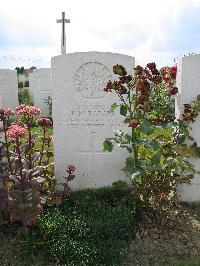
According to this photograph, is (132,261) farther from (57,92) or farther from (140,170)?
(57,92)

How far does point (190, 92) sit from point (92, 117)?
3.85 feet

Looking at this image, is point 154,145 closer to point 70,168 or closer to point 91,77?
point 70,168

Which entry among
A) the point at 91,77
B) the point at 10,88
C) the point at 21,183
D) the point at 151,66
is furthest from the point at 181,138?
the point at 10,88

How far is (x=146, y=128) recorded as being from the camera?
3914 mm

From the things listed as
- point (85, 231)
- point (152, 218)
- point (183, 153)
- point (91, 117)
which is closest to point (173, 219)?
point (152, 218)

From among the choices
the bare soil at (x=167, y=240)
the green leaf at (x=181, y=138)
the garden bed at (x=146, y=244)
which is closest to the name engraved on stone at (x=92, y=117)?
the green leaf at (x=181, y=138)

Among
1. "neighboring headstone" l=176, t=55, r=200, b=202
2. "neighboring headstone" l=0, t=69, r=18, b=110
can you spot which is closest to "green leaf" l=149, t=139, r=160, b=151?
"neighboring headstone" l=176, t=55, r=200, b=202

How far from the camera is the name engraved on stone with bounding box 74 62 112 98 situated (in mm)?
4633

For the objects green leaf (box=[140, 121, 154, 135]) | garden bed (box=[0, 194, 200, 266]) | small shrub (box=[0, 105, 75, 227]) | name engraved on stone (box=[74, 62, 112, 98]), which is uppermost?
name engraved on stone (box=[74, 62, 112, 98])

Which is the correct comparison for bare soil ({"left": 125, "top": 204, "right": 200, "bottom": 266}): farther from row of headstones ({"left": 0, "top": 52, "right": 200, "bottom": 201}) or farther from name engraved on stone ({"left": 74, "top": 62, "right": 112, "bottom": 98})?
name engraved on stone ({"left": 74, "top": 62, "right": 112, "bottom": 98})

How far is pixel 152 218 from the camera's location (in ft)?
14.1

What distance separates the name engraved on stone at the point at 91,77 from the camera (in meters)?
4.63

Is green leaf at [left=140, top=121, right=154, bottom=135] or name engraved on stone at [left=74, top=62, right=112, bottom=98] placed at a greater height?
name engraved on stone at [left=74, top=62, right=112, bottom=98]

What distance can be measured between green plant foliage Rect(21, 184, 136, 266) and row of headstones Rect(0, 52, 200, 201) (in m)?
0.51
